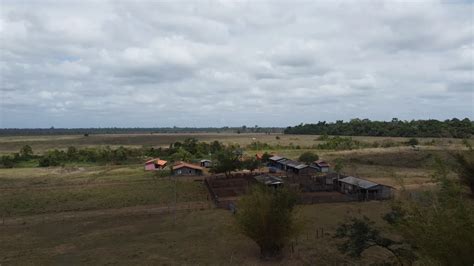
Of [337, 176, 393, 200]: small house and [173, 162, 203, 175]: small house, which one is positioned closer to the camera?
[337, 176, 393, 200]: small house

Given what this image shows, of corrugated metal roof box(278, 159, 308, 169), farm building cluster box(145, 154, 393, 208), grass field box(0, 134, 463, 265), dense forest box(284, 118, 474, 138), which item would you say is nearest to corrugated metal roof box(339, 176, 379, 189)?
farm building cluster box(145, 154, 393, 208)

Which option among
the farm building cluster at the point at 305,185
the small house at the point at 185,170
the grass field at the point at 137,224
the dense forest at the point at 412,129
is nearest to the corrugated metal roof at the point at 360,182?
the farm building cluster at the point at 305,185

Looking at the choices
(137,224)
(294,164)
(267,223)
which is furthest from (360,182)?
(137,224)

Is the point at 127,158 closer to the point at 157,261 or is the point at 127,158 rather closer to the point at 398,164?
the point at 398,164

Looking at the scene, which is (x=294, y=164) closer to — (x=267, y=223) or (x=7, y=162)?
(x=267, y=223)

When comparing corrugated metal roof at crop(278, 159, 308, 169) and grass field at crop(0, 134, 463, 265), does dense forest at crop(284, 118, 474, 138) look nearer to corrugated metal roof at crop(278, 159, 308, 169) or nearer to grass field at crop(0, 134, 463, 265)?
corrugated metal roof at crop(278, 159, 308, 169)

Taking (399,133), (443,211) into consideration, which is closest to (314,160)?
(443,211)

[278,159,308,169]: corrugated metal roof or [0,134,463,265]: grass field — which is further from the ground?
[278,159,308,169]: corrugated metal roof
